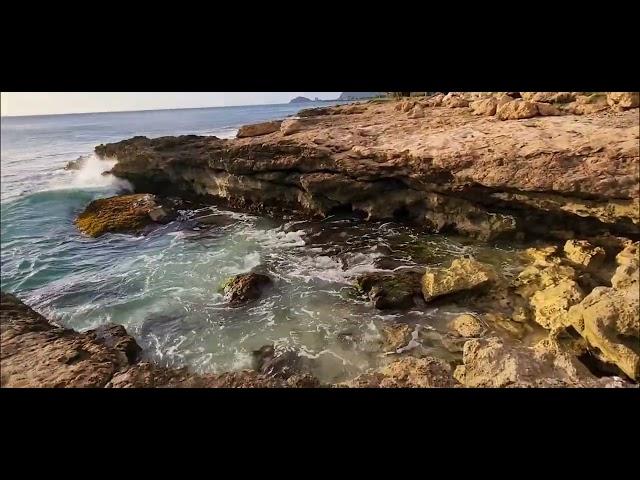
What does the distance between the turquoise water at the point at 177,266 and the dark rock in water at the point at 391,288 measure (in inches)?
5.5

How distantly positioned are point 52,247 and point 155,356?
1705mm

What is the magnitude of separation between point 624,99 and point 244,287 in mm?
4679

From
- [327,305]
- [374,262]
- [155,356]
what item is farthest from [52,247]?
[374,262]

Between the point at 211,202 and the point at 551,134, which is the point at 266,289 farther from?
the point at 551,134

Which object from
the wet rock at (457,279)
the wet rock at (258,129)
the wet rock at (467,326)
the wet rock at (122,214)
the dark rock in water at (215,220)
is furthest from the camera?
the wet rock at (258,129)

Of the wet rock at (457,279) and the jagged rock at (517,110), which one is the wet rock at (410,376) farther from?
the jagged rock at (517,110)

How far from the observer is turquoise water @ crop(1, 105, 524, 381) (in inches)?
162

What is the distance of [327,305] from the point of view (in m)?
4.80

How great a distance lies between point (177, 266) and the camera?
4.97 m

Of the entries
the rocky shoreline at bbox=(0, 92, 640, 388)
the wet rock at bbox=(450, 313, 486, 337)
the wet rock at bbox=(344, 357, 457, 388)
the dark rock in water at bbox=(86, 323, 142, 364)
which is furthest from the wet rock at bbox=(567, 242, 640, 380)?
the dark rock in water at bbox=(86, 323, 142, 364)

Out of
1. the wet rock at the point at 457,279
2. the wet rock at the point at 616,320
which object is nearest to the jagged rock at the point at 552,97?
the wet rock at the point at 616,320

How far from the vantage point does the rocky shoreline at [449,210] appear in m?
3.78

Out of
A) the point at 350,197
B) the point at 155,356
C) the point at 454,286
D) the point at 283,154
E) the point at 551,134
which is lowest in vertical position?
the point at 155,356

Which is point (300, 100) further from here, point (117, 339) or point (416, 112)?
point (117, 339)
